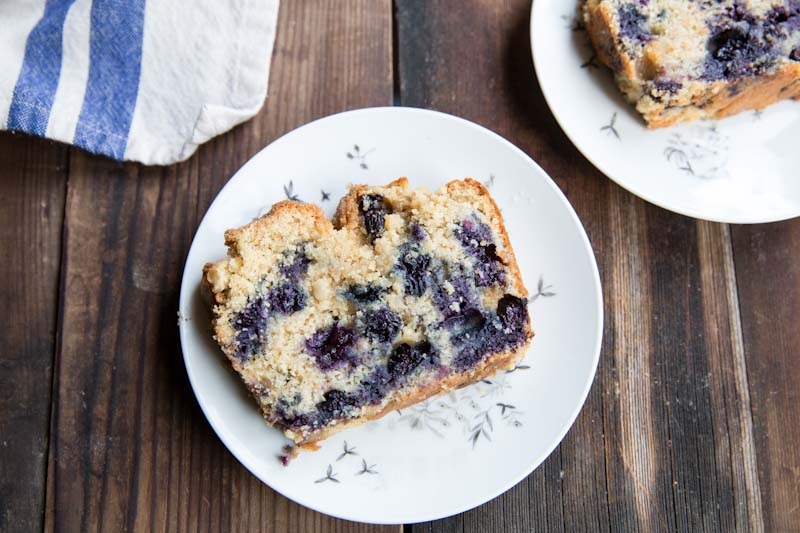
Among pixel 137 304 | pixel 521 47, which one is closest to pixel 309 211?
pixel 137 304

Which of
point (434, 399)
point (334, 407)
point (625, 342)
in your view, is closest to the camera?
point (334, 407)

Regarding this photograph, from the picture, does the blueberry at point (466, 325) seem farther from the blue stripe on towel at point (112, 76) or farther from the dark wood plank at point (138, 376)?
the blue stripe on towel at point (112, 76)

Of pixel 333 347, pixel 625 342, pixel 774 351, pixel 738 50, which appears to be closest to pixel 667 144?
pixel 738 50

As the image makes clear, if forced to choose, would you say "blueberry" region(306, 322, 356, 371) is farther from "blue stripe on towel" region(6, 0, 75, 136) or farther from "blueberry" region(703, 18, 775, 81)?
"blueberry" region(703, 18, 775, 81)

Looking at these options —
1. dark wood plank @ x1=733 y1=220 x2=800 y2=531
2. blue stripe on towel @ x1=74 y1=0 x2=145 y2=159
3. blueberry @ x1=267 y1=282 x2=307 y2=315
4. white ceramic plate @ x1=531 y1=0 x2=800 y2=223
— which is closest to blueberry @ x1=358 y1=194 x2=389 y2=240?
blueberry @ x1=267 y1=282 x2=307 y2=315

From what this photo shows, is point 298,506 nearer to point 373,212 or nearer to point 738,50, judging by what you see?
point 373,212

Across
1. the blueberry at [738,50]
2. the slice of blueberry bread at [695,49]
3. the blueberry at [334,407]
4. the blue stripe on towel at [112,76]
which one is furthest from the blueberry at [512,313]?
the blue stripe on towel at [112,76]

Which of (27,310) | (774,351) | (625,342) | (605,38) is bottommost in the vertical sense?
(774,351)

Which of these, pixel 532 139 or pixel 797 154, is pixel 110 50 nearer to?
pixel 532 139
